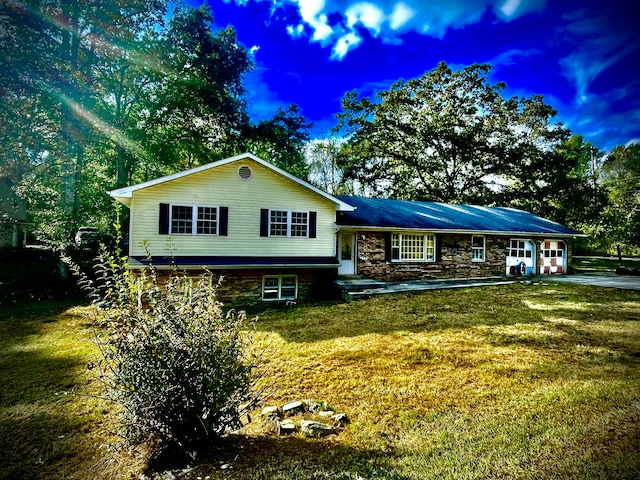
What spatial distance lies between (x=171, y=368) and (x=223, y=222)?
9833mm

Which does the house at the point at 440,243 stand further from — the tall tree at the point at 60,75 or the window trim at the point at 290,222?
the tall tree at the point at 60,75

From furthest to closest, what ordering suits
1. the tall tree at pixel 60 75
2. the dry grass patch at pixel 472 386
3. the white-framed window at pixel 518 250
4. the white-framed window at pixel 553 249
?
the white-framed window at pixel 553 249 < the white-framed window at pixel 518 250 < the tall tree at pixel 60 75 < the dry grass patch at pixel 472 386

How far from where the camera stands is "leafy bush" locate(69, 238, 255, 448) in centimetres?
311

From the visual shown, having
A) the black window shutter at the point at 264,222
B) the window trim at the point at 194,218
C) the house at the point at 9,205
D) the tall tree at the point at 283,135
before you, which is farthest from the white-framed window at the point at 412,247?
the house at the point at 9,205

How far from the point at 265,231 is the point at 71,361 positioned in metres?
7.49

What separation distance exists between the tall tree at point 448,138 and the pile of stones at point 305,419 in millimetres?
27018

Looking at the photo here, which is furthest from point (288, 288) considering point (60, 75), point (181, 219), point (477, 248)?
point (60, 75)

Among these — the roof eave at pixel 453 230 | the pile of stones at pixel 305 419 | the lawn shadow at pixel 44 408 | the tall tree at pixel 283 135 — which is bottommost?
the lawn shadow at pixel 44 408

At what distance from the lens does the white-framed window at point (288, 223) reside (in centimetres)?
1323

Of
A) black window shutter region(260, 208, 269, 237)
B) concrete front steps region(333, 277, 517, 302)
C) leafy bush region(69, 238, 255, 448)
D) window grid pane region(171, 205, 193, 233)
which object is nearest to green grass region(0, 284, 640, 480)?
leafy bush region(69, 238, 255, 448)

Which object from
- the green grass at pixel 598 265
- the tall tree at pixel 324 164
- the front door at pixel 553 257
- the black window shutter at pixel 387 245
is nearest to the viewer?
the black window shutter at pixel 387 245

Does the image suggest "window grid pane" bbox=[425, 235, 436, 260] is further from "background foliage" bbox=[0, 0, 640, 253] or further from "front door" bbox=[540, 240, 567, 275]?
"background foliage" bbox=[0, 0, 640, 253]

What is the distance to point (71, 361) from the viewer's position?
701cm

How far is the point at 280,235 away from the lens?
13328 mm
